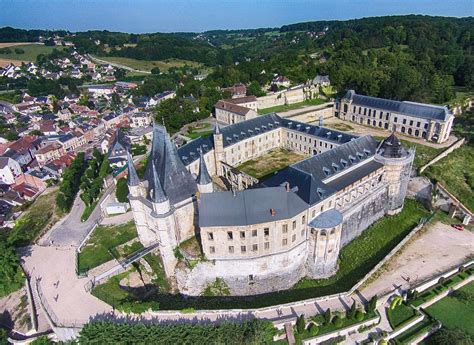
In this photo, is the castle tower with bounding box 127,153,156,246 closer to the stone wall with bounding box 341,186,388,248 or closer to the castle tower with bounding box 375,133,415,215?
the stone wall with bounding box 341,186,388,248

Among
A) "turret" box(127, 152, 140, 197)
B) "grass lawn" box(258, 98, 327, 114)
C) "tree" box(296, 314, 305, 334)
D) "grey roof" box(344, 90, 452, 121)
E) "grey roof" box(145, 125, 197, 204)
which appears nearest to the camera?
"tree" box(296, 314, 305, 334)

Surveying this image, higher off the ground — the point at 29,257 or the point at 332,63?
the point at 332,63

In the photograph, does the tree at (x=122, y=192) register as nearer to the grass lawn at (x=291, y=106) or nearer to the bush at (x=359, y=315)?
the bush at (x=359, y=315)

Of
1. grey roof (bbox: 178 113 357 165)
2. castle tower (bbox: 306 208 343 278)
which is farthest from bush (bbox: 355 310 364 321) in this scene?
grey roof (bbox: 178 113 357 165)

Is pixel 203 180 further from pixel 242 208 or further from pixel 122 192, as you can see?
pixel 122 192

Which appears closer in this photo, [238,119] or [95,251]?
[95,251]

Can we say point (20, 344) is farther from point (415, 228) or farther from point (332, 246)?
point (415, 228)

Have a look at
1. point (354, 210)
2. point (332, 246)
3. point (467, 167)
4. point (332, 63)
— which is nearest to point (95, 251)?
point (332, 246)
